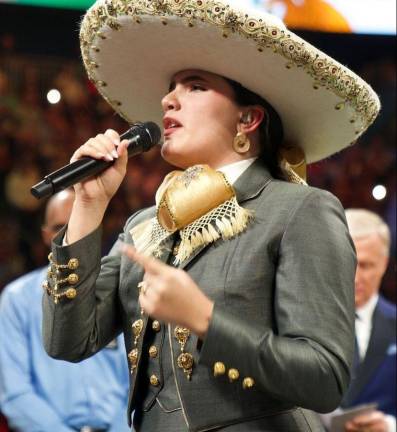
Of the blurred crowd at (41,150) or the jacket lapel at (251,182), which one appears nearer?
the jacket lapel at (251,182)

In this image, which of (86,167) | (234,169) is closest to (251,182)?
(234,169)

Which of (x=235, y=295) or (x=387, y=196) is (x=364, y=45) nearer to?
(x=387, y=196)

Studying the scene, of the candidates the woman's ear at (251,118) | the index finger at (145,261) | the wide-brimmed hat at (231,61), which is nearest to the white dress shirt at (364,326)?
the wide-brimmed hat at (231,61)

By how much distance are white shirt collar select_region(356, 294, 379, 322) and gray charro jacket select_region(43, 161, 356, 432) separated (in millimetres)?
1873

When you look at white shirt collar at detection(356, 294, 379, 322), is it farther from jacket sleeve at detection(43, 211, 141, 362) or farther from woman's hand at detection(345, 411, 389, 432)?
jacket sleeve at detection(43, 211, 141, 362)

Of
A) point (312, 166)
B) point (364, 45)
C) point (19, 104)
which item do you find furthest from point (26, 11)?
point (312, 166)

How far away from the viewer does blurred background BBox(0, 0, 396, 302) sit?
3.86 metres

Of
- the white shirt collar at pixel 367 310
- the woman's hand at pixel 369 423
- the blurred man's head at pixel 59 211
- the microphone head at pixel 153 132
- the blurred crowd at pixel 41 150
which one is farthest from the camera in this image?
the blurred crowd at pixel 41 150

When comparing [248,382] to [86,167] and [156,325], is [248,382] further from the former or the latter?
[86,167]

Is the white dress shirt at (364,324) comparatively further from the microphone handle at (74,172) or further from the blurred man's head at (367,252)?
the microphone handle at (74,172)

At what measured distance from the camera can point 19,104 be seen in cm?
400

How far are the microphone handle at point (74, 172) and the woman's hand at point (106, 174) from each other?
0.04 feet

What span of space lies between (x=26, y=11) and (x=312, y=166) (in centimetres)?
237

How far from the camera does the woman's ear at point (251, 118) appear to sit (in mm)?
1593
